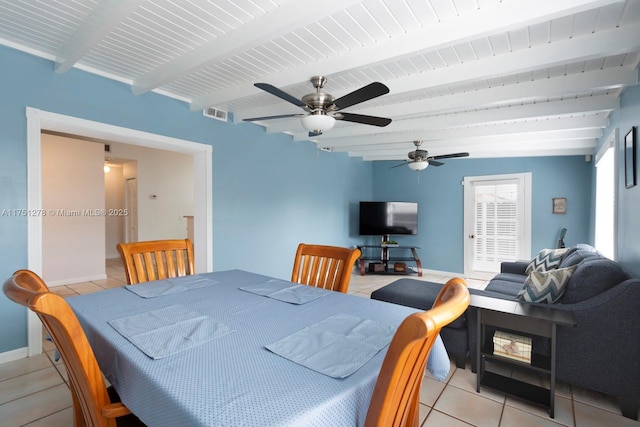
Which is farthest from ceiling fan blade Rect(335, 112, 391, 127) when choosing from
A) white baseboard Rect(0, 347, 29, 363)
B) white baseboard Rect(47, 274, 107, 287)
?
white baseboard Rect(47, 274, 107, 287)

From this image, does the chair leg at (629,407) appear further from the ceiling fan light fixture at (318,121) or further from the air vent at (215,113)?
the air vent at (215,113)

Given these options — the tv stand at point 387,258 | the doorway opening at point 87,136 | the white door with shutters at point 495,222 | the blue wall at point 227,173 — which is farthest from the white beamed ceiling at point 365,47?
the tv stand at point 387,258

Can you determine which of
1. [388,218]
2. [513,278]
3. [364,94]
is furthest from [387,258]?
[364,94]

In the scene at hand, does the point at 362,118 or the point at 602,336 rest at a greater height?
the point at 362,118

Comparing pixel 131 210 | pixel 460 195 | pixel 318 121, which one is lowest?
Result: pixel 131 210

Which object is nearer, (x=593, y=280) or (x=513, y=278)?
(x=593, y=280)

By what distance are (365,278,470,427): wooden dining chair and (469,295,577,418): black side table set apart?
59.7 inches

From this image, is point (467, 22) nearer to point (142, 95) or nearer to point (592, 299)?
point (592, 299)

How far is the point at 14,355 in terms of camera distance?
2.53 meters

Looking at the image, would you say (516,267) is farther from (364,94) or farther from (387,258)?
(364,94)

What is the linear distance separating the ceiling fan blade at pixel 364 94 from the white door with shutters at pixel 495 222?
4470 mm

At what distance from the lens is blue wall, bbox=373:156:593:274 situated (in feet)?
16.6

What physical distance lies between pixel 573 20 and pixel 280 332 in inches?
98.0

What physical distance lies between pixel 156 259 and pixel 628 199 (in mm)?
3649
